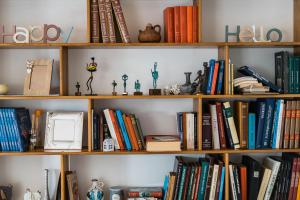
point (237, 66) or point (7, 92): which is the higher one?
point (237, 66)

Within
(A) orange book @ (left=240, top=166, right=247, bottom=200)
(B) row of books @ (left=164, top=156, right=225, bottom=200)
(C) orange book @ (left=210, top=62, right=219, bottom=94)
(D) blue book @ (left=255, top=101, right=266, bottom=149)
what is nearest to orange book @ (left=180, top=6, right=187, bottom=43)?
(C) orange book @ (left=210, top=62, right=219, bottom=94)

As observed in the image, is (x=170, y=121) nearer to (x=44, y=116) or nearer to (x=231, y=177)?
(x=231, y=177)

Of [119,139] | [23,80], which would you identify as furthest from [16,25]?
[119,139]

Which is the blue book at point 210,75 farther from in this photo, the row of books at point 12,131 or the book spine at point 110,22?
the row of books at point 12,131

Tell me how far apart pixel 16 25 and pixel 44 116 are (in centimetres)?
68

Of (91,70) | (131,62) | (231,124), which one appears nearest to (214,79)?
(231,124)

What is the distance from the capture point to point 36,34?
262cm

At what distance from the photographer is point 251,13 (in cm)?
275

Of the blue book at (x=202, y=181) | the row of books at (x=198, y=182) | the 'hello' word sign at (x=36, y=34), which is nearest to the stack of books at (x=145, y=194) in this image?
the row of books at (x=198, y=182)

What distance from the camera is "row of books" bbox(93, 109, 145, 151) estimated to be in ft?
8.30

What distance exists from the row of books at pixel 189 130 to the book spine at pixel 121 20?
65 cm

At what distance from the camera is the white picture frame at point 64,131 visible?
252cm

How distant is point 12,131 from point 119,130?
0.70 meters

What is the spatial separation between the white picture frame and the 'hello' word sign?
52 cm
